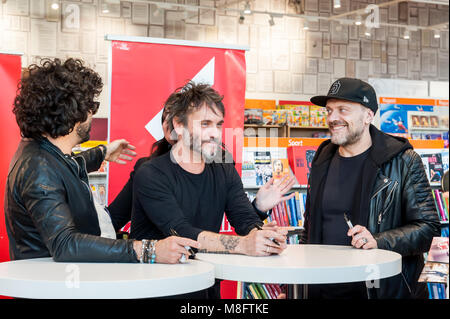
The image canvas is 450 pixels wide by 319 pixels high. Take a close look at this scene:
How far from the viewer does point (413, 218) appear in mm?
2545

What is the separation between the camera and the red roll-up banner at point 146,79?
11.8ft

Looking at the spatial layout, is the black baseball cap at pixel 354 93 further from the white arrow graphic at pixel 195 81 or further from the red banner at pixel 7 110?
the red banner at pixel 7 110

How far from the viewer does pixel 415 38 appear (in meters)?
10.5

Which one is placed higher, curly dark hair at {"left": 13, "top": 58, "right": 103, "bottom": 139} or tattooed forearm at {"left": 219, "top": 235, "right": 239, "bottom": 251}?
curly dark hair at {"left": 13, "top": 58, "right": 103, "bottom": 139}

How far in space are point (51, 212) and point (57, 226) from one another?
0.16 ft

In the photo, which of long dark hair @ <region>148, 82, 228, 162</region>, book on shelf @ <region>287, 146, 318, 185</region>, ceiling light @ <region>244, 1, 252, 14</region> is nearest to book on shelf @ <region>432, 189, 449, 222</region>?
book on shelf @ <region>287, 146, 318, 185</region>

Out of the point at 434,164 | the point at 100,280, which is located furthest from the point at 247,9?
the point at 100,280

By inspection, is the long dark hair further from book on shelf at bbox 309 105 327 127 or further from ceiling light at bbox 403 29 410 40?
ceiling light at bbox 403 29 410 40

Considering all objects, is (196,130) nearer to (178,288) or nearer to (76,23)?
(178,288)

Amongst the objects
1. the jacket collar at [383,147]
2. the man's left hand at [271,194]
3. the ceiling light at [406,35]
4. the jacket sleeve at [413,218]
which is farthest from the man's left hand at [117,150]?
the ceiling light at [406,35]

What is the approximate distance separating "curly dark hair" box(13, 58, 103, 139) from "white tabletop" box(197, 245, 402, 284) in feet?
2.24

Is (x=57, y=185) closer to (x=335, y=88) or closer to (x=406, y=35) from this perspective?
(x=335, y=88)

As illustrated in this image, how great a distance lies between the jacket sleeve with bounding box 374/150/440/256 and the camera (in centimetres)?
248

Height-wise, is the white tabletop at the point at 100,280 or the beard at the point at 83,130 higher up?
the beard at the point at 83,130
